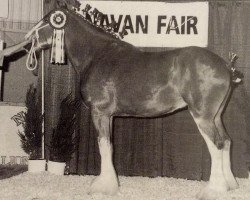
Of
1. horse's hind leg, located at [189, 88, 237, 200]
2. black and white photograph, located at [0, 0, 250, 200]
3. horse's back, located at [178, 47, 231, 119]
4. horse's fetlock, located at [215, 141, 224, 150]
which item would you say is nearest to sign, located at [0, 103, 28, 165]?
black and white photograph, located at [0, 0, 250, 200]

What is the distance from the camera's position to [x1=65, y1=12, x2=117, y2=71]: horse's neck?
4.70m

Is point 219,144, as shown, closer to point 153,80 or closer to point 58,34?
point 153,80

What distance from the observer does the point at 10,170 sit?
6.04 meters

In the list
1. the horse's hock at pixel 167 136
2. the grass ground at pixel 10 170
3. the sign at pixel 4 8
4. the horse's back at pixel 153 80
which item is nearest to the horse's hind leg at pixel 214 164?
the horse's back at pixel 153 80

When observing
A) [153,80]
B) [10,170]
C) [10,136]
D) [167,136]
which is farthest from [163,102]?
[10,136]

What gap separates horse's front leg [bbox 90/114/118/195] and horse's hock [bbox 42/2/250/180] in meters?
1.16

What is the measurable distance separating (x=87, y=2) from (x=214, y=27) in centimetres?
177

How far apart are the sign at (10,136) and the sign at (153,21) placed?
2340 millimetres

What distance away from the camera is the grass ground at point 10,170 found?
5576 millimetres

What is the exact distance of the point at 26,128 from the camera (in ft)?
18.7

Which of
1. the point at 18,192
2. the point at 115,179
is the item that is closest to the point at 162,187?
the point at 115,179

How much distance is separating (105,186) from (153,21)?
2.43m

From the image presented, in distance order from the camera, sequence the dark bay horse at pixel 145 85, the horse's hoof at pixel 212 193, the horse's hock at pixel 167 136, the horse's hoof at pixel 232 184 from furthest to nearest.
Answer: the horse's hock at pixel 167 136 < the horse's hoof at pixel 232 184 < the dark bay horse at pixel 145 85 < the horse's hoof at pixel 212 193

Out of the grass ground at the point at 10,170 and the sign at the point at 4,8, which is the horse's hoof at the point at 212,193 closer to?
the grass ground at the point at 10,170
